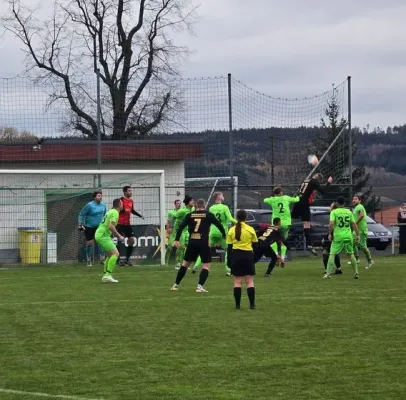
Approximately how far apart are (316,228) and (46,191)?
11411 millimetres

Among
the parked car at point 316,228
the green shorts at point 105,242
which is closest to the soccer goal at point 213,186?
the parked car at point 316,228

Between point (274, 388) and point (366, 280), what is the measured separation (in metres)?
12.4

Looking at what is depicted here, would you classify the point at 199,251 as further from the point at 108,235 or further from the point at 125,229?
the point at 125,229

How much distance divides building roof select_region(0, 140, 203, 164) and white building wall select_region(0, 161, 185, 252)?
43 cm

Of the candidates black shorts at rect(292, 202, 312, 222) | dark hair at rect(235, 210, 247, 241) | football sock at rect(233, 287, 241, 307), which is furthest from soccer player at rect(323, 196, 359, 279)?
football sock at rect(233, 287, 241, 307)

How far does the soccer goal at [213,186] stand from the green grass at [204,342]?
10280mm

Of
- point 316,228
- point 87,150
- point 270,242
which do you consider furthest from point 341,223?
point 316,228

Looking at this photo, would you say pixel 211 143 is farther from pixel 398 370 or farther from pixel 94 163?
pixel 398 370

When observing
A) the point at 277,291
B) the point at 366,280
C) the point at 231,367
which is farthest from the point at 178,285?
the point at 231,367

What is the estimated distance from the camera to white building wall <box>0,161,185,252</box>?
28203 mm

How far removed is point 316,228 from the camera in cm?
3588

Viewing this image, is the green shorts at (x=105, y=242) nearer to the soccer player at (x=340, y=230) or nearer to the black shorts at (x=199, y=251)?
the black shorts at (x=199, y=251)

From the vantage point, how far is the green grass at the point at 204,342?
29.9ft

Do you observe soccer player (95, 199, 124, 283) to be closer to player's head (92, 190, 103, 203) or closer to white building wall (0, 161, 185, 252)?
player's head (92, 190, 103, 203)
